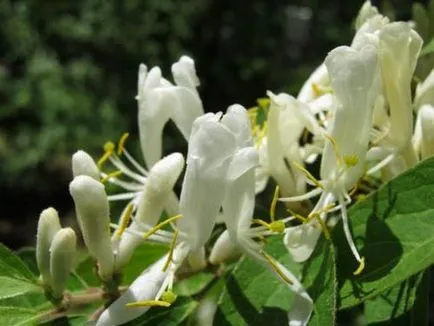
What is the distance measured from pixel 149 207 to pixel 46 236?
0.39 ft

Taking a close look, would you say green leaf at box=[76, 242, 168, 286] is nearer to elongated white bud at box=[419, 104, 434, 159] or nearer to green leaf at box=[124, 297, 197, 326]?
green leaf at box=[124, 297, 197, 326]

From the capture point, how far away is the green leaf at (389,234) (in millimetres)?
805

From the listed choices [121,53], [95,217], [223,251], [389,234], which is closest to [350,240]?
[389,234]

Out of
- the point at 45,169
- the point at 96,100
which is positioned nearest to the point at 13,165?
the point at 96,100

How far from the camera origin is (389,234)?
2.77 ft

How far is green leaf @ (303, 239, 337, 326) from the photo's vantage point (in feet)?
2.64

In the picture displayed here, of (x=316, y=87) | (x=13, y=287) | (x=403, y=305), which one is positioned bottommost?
(x=403, y=305)

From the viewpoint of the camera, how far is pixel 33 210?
553 centimetres

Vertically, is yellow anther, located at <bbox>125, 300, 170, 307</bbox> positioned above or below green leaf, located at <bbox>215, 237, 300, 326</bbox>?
above

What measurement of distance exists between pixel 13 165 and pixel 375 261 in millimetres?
3780

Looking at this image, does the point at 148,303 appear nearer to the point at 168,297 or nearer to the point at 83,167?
the point at 168,297

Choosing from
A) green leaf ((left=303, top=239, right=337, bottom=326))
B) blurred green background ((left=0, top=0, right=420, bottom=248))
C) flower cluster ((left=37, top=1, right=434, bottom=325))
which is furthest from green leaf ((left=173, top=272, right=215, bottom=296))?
blurred green background ((left=0, top=0, right=420, bottom=248))

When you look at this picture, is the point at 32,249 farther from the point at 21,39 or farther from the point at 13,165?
the point at 13,165

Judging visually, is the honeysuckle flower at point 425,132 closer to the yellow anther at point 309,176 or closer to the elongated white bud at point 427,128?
the elongated white bud at point 427,128
